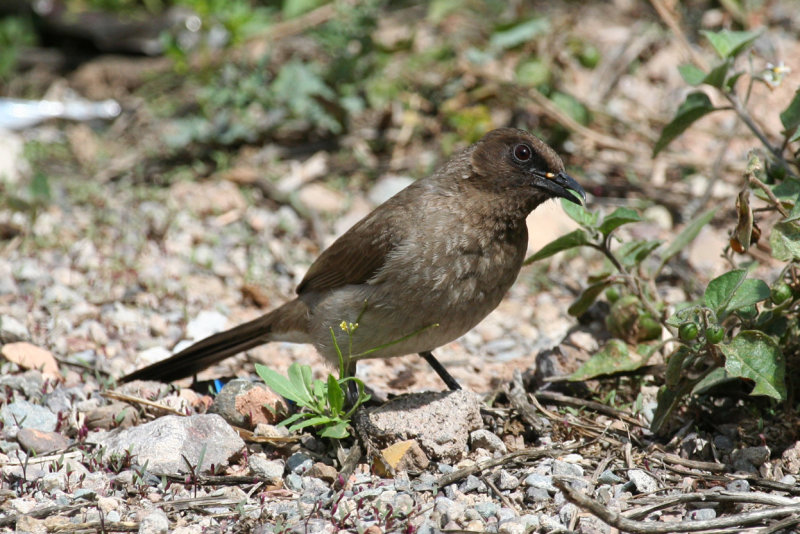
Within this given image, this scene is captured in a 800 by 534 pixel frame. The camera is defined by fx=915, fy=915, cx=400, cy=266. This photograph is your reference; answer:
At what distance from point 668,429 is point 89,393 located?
9.25ft

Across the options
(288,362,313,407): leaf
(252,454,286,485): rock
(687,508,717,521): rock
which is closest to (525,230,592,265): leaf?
(288,362,313,407): leaf

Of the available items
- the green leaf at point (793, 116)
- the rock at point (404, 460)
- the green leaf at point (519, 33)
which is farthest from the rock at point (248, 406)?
the green leaf at point (519, 33)

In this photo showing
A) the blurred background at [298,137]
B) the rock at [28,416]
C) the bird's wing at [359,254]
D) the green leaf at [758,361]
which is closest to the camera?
the green leaf at [758,361]

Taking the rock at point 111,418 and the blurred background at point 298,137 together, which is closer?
the rock at point 111,418

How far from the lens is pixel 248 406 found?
4.30 meters

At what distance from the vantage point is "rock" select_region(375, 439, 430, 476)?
390 centimetres

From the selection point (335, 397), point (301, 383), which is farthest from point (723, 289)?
point (301, 383)

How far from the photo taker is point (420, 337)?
4371mm

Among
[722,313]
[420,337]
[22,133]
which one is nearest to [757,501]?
[722,313]

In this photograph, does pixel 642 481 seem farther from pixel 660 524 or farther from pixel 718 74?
pixel 718 74

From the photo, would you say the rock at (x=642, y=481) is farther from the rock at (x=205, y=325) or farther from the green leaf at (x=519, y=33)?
the green leaf at (x=519, y=33)

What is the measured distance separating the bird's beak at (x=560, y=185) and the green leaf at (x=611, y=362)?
74 centimetres

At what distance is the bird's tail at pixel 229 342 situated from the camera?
187 inches

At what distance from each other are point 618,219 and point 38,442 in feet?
9.11
